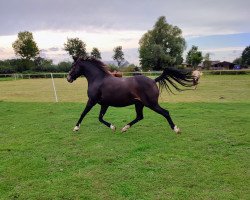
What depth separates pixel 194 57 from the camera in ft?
257

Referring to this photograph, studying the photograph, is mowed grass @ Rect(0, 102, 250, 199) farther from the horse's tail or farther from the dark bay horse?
the horse's tail

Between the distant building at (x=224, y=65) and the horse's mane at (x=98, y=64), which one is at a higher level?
the horse's mane at (x=98, y=64)

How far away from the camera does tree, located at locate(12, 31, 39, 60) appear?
2798 inches

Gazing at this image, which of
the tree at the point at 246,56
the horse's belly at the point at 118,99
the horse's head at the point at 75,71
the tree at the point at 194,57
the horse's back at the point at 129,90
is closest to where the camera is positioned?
the horse's back at the point at 129,90

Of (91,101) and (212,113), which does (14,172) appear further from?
(212,113)

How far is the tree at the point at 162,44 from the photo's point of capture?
2751 inches

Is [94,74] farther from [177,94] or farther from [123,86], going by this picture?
[177,94]

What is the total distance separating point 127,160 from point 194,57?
248 ft

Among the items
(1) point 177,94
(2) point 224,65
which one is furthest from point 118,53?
(1) point 177,94

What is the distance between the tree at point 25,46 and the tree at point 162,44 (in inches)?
978

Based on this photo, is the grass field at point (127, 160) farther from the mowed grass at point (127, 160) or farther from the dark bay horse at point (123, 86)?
the dark bay horse at point (123, 86)

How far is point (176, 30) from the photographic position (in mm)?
72938

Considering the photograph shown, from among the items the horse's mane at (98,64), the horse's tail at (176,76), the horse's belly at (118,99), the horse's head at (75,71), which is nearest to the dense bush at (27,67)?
the horse's head at (75,71)

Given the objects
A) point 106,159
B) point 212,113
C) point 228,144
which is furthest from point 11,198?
point 212,113
